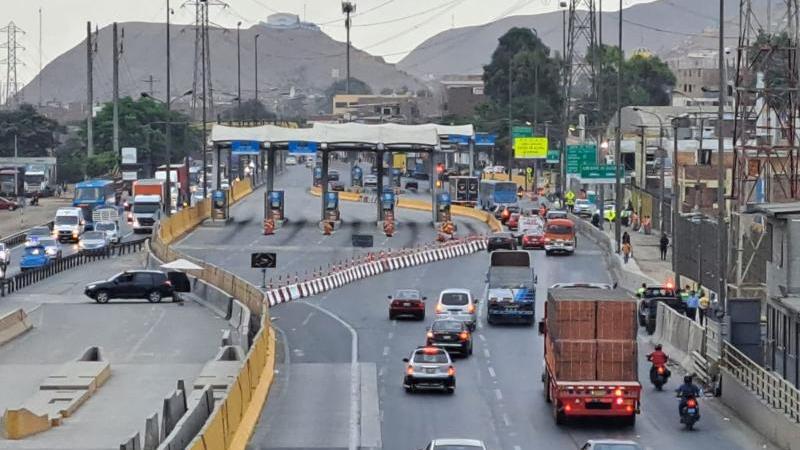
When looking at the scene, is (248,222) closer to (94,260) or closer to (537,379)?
(94,260)

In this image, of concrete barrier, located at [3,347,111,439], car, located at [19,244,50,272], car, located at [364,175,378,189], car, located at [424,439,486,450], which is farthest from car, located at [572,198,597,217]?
car, located at [424,439,486,450]

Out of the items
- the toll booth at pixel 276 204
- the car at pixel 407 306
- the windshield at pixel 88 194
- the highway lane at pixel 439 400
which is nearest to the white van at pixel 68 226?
the toll booth at pixel 276 204

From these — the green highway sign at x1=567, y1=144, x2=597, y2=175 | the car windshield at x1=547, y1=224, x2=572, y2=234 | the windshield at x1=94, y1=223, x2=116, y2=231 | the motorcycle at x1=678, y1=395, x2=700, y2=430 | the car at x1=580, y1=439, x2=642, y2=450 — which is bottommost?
the windshield at x1=94, y1=223, x2=116, y2=231

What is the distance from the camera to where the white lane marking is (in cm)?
3675

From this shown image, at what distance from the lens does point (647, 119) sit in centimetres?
14875

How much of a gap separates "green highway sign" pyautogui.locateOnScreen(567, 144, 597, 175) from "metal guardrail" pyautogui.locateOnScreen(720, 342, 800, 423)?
57.7 m

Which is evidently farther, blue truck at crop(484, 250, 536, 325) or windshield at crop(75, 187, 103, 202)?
windshield at crop(75, 187, 103, 202)

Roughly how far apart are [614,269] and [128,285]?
2027 cm

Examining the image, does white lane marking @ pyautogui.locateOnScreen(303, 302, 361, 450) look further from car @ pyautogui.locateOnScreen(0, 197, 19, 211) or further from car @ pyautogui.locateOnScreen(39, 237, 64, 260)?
car @ pyautogui.locateOnScreen(0, 197, 19, 211)

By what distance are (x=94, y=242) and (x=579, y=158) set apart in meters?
26.1

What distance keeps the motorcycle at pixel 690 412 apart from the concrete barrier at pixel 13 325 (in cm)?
2798

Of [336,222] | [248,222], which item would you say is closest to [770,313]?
[336,222]

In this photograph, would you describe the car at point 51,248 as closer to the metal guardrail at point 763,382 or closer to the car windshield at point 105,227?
the car windshield at point 105,227

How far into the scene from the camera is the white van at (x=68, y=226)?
104500 millimetres
